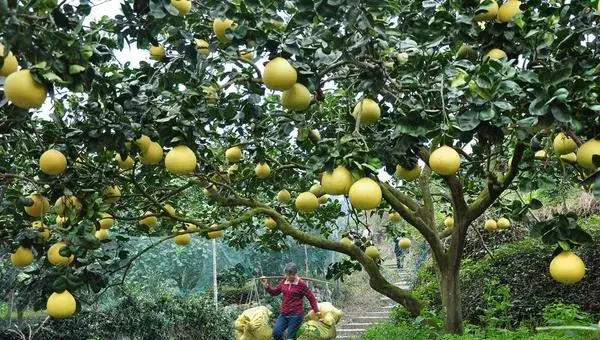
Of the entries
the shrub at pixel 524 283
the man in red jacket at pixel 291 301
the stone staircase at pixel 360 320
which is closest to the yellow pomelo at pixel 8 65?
the man in red jacket at pixel 291 301

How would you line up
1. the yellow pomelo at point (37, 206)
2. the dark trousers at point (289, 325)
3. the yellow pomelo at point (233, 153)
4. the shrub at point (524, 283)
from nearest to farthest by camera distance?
the yellow pomelo at point (37, 206) < the yellow pomelo at point (233, 153) < the shrub at point (524, 283) < the dark trousers at point (289, 325)

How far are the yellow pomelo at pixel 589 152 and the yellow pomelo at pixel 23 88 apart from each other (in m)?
1.77

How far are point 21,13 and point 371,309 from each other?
1085 cm

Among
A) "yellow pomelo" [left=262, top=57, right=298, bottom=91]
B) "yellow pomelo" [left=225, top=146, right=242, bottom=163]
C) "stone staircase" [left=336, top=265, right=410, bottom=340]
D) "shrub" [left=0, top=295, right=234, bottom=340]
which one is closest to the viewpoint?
"yellow pomelo" [left=262, top=57, right=298, bottom=91]

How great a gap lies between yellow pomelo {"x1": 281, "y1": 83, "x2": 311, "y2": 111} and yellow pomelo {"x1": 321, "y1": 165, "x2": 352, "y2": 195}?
0.30 meters

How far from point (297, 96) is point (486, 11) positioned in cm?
87

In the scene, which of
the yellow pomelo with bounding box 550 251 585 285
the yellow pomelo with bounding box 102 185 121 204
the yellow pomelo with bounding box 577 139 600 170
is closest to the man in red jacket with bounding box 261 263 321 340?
the yellow pomelo with bounding box 102 185 121 204

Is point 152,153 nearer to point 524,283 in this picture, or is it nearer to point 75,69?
point 75,69

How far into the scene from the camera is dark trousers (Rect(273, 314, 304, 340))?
21.1 feet

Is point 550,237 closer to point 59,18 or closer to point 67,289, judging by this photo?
point 59,18

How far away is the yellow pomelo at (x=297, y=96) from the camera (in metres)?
2.22

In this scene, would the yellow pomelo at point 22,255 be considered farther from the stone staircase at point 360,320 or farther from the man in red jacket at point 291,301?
the stone staircase at point 360,320

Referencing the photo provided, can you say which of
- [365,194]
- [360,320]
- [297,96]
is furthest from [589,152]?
[360,320]

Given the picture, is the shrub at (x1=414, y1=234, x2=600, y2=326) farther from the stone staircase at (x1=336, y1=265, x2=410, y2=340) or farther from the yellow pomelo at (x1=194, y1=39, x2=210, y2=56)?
the yellow pomelo at (x1=194, y1=39, x2=210, y2=56)
